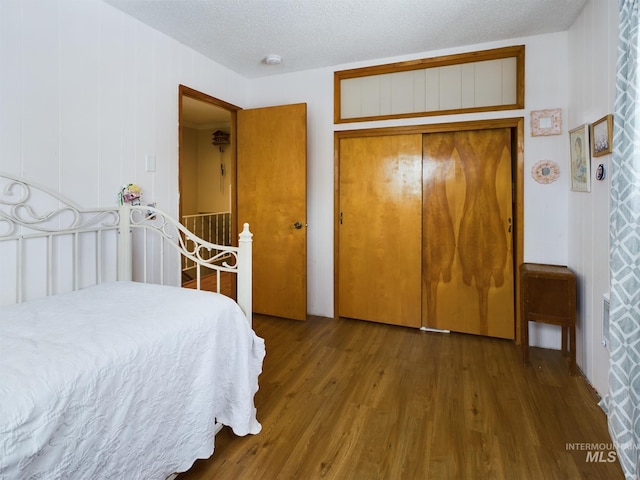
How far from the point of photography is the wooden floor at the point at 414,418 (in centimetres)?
151

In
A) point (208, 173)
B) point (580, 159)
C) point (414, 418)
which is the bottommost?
point (414, 418)

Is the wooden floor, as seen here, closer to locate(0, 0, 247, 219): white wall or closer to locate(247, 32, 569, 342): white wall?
locate(247, 32, 569, 342): white wall

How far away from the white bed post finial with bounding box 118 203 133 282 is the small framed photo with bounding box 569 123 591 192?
292 cm

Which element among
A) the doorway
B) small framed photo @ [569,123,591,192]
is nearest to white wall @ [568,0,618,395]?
small framed photo @ [569,123,591,192]

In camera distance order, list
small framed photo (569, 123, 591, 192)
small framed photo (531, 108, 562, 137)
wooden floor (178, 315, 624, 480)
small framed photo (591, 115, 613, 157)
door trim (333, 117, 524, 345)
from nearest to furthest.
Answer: wooden floor (178, 315, 624, 480)
small framed photo (591, 115, 613, 157)
small framed photo (569, 123, 591, 192)
small framed photo (531, 108, 562, 137)
door trim (333, 117, 524, 345)

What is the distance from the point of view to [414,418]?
1862 mm

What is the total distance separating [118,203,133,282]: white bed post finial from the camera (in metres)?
2.25

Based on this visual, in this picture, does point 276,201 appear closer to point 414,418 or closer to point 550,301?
point 414,418

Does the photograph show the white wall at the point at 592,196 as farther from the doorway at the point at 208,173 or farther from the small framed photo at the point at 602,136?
the doorway at the point at 208,173

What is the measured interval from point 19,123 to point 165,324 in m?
1.38

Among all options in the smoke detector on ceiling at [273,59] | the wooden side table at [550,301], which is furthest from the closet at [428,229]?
the smoke detector on ceiling at [273,59]

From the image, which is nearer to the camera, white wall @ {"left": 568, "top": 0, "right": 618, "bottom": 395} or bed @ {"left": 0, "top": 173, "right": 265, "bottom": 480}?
bed @ {"left": 0, "top": 173, "right": 265, "bottom": 480}

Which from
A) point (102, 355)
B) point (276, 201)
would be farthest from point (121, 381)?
point (276, 201)

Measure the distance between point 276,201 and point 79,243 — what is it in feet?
5.59
